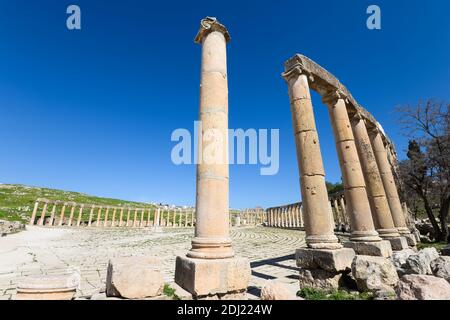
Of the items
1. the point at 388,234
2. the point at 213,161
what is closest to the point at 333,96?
the point at 388,234

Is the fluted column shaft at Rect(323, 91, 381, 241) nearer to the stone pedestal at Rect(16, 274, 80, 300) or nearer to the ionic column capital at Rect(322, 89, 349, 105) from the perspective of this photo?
the ionic column capital at Rect(322, 89, 349, 105)

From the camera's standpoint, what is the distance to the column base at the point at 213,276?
4.09 meters

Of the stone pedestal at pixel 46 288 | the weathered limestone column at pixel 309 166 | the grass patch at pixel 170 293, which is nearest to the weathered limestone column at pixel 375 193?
the weathered limestone column at pixel 309 166

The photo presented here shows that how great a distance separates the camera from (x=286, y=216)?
101 feet

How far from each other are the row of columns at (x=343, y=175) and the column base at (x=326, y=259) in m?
0.27

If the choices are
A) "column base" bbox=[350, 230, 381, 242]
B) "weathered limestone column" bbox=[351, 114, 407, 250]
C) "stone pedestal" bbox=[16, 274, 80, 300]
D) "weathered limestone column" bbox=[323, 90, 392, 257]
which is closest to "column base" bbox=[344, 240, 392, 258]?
"weathered limestone column" bbox=[323, 90, 392, 257]

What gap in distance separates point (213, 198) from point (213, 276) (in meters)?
1.46

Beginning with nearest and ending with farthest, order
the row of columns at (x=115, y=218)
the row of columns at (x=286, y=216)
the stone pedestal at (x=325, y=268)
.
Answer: the stone pedestal at (x=325, y=268) < the row of columns at (x=286, y=216) < the row of columns at (x=115, y=218)

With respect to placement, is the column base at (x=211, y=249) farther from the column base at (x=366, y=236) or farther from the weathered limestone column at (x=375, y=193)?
the weathered limestone column at (x=375, y=193)

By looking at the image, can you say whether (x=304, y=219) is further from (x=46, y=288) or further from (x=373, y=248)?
(x=46, y=288)

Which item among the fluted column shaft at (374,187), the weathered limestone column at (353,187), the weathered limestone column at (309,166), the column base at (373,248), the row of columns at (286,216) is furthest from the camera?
the row of columns at (286,216)

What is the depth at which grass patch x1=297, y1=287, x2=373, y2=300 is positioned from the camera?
504cm

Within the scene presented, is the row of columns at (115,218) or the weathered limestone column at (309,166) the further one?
the row of columns at (115,218)
